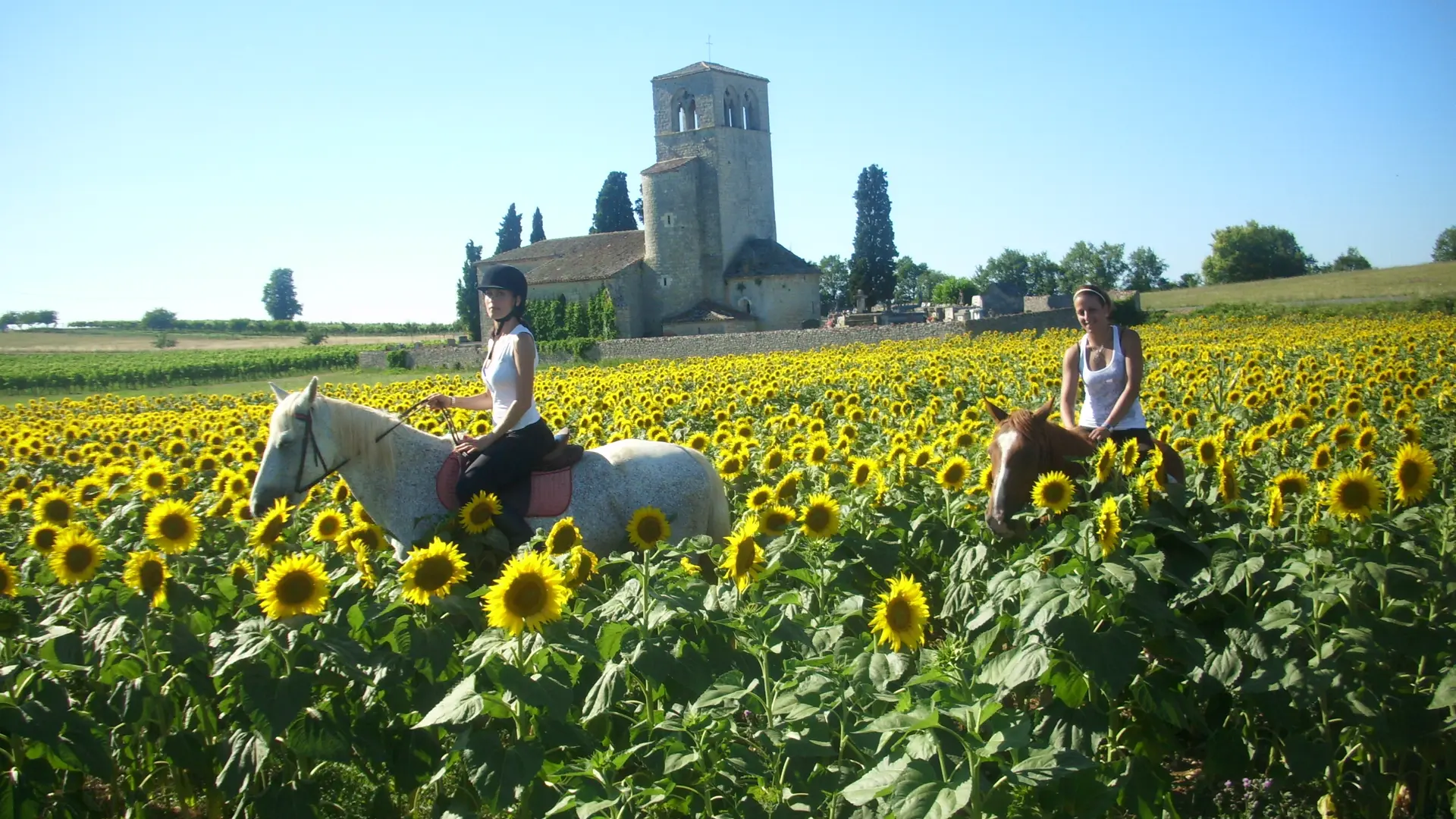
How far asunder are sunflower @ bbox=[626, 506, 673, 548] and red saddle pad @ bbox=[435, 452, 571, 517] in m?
1.57

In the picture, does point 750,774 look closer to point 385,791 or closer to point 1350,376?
point 385,791

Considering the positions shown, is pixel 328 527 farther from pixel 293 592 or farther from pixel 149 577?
pixel 293 592

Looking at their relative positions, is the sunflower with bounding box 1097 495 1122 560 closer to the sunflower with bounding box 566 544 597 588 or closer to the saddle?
the sunflower with bounding box 566 544 597 588

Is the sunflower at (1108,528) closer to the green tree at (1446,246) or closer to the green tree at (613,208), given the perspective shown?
the green tree at (613,208)

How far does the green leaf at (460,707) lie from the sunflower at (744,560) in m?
1.15

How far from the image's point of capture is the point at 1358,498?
4480 millimetres

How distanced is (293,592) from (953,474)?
367 centimetres

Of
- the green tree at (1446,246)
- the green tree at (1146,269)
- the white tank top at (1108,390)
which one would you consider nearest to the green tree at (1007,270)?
the green tree at (1146,269)

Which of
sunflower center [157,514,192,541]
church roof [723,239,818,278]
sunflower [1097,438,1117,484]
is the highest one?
church roof [723,239,818,278]

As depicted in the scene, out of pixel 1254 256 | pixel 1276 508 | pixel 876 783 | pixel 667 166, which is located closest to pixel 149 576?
pixel 876 783

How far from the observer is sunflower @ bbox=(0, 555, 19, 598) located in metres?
4.24

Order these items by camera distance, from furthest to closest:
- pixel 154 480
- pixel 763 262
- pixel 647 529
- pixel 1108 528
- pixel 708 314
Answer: pixel 763 262
pixel 708 314
pixel 154 480
pixel 647 529
pixel 1108 528

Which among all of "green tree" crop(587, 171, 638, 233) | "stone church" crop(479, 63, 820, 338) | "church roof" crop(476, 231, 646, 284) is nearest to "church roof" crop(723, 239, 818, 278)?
"stone church" crop(479, 63, 820, 338)

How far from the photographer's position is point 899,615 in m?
3.86
